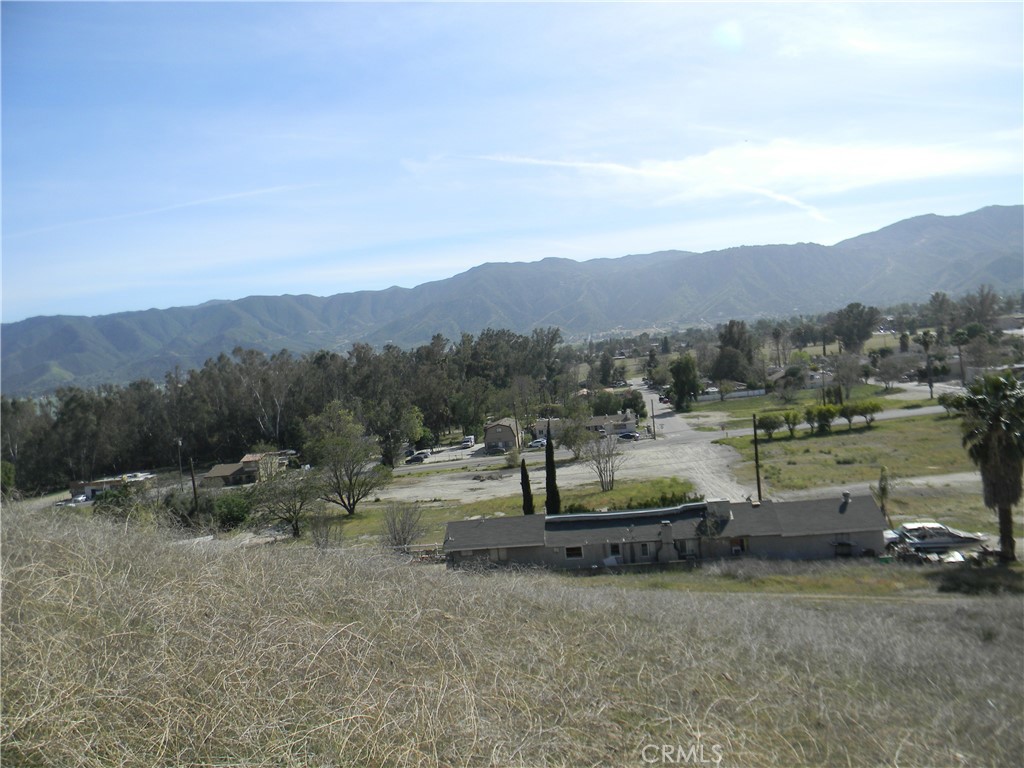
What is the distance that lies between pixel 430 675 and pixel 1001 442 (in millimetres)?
15848

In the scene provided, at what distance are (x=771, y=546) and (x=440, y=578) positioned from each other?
11.6m

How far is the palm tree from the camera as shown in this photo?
16.4 metres

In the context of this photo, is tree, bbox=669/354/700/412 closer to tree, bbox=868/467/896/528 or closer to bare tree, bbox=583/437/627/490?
bare tree, bbox=583/437/627/490

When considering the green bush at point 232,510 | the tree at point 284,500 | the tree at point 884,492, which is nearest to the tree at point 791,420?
the tree at point 884,492

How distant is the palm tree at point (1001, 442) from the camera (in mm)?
16438

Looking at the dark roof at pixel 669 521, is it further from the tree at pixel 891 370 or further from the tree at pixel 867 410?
the tree at pixel 891 370

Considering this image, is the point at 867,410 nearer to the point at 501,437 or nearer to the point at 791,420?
the point at 791,420

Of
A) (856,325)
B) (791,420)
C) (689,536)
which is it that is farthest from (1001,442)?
(856,325)

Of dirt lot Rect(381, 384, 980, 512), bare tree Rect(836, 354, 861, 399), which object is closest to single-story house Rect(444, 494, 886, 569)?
dirt lot Rect(381, 384, 980, 512)

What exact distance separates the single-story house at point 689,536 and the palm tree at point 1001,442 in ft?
9.58

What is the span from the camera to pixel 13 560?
895 cm

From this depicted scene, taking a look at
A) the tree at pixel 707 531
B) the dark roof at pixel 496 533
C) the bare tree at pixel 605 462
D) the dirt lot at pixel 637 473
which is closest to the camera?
the tree at pixel 707 531

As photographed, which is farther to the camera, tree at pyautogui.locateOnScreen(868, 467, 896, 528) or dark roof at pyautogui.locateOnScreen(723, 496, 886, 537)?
tree at pyautogui.locateOnScreen(868, 467, 896, 528)

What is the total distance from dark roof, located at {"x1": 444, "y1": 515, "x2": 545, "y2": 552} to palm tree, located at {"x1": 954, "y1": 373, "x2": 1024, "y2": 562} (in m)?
11.7
